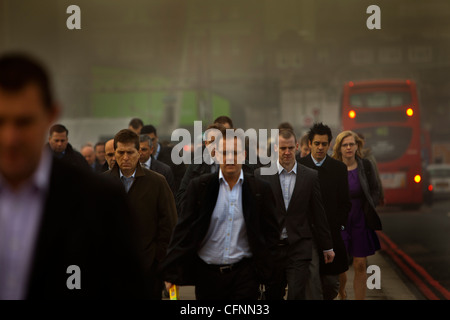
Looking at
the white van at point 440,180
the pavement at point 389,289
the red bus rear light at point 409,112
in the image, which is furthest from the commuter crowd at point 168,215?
the white van at point 440,180

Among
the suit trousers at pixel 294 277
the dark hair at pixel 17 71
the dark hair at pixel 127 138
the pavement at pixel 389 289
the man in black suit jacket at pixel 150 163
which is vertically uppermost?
the dark hair at pixel 17 71

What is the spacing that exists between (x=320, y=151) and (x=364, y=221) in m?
0.91

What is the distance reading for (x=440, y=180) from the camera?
2489cm

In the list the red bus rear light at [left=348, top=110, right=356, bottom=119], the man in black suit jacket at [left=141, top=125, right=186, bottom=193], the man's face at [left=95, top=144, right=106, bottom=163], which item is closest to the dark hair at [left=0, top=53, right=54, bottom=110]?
the man in black suit jacket at [left=141, top=125, right=186, bottom=193]

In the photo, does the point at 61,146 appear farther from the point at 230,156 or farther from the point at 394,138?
the point at 394,138

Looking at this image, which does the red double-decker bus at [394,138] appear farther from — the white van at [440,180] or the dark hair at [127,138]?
the dark hair at [127,138]

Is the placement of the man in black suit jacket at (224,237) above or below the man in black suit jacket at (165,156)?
below

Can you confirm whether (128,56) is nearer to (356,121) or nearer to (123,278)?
(356,121)

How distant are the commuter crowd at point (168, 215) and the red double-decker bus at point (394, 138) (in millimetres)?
9151

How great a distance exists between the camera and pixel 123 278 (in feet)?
5.92

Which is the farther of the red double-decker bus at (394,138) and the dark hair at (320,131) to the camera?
the red double-decker bus at (394,138)

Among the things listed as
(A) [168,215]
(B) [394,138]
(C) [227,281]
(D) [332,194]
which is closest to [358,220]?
(D) [332,194]

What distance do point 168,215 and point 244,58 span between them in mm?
56534

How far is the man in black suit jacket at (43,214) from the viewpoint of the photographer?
68.7 inches
